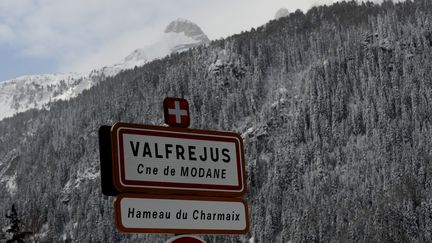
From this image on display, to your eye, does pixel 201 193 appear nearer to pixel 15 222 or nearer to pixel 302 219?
pixel 15 222

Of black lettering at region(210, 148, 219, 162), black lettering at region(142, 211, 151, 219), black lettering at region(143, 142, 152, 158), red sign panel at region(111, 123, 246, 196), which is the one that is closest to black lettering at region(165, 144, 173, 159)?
red sign panel at region(111, 123, 246, 196)

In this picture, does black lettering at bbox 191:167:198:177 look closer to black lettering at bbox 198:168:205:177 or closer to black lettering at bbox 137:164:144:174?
black lettering at bbox 198:168:205:177

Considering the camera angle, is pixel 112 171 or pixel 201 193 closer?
pixel 112 171

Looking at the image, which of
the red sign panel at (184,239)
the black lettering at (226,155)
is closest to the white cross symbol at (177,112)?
the black lettering at (226,155)

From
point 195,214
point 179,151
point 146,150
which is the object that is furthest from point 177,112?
point 195,214

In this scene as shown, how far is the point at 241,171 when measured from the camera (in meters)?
5.77

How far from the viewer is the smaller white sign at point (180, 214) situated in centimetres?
502

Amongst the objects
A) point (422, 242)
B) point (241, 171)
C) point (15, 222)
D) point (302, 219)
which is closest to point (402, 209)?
point (422, 242)

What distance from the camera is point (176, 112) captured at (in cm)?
555

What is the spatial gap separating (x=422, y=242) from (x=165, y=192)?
495 feet

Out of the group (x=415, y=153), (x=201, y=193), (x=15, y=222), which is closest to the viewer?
(x=201, y=193)

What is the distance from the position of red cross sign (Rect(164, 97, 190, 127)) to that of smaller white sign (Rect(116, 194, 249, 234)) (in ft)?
1.92

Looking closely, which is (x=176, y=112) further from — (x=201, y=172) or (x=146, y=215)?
(x=146, y=215)

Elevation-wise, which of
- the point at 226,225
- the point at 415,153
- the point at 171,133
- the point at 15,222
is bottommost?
the point at 415,153
